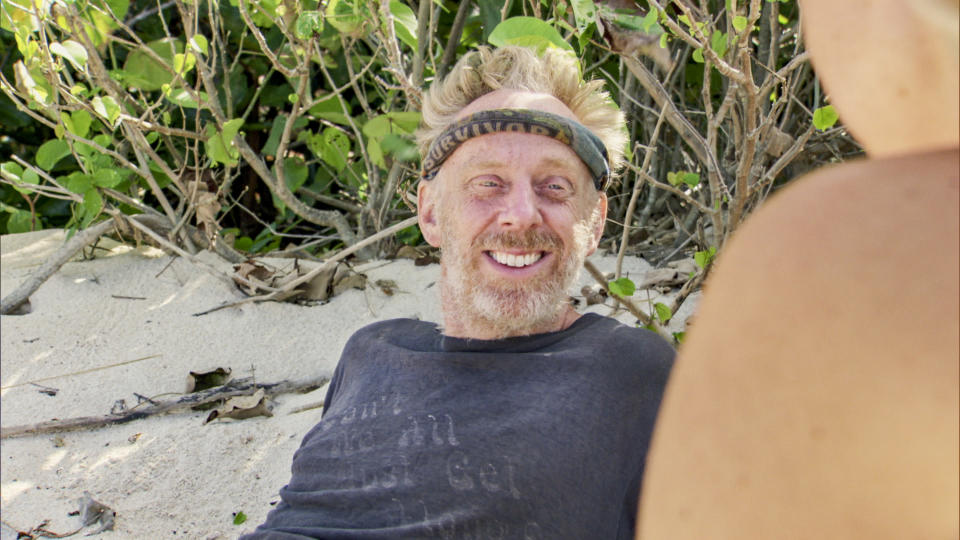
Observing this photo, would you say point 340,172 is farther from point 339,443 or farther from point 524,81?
point 339,443

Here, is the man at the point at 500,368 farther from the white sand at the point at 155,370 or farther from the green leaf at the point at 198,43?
the green leaf at the point at 198,43

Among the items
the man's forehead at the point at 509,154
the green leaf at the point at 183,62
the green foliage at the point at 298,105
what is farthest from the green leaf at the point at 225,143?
the man's forehead at the point at 509,154

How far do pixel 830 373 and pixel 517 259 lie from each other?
1.45 metres

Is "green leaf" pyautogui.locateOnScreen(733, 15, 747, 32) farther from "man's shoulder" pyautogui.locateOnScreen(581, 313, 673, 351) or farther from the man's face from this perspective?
"man's shoulder" pyautogui.locateOnScreen(581, 313, 673, 351)

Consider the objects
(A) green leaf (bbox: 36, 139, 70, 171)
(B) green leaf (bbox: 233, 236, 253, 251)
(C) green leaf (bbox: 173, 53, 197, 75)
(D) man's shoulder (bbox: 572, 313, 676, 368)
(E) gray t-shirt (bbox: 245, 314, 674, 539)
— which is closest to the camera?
(E) gray t-shirt (bbox: 245, 314, 674, 539)

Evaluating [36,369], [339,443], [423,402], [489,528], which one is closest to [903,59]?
[489,528]

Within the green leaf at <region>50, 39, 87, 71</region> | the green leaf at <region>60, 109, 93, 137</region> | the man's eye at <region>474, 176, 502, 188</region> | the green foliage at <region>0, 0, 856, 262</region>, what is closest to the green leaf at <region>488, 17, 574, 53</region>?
the green foliage at <region>0, 0, 856, 262</region>

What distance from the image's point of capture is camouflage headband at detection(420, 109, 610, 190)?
6.18ft

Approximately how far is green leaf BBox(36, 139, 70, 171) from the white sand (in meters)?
0.48

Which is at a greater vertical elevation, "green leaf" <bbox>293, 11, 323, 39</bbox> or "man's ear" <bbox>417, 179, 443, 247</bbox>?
"green leaf" <bbox>293, 11, 323, 39</bbox>

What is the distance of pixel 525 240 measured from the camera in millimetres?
1843

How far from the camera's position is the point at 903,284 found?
40cm

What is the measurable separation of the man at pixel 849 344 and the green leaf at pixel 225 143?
2637mm

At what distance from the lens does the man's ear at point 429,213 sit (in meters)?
2.11
